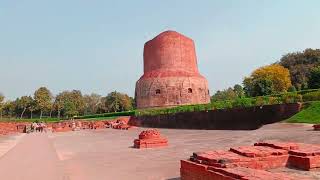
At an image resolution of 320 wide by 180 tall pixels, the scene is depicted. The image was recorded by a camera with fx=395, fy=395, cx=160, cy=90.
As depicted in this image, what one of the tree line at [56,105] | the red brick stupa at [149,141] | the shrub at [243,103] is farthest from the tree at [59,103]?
the red brick stupa at [149,141]

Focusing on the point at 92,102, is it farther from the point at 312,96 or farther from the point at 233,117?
the point at 312,96

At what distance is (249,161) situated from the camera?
5047mm

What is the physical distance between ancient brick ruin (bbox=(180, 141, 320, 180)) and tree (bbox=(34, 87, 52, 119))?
197ft

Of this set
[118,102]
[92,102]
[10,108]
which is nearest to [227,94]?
[118,102]

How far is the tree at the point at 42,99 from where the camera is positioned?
62.9 m

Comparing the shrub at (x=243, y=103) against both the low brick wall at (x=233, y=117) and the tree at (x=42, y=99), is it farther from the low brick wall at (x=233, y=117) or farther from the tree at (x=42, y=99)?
the tree at (x=42, y=99)

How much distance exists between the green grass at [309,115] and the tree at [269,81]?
21.1 meters

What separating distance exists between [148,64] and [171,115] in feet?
49.5

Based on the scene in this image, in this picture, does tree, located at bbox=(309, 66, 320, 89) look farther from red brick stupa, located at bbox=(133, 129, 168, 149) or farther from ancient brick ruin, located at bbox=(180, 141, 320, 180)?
ancient brick ruin, located at bbox=(180, 141, 320, 180)

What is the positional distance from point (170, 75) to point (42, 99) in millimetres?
28942

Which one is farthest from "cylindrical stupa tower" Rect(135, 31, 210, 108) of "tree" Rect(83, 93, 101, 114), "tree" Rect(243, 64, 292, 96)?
"tree" Rect(83, 93, 101, 114)

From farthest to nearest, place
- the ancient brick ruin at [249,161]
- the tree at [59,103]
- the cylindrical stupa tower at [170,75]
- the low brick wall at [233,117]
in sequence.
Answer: the tree at [59,103] < the cylindrical stupa tower at [170,75] < the low brick wall at [233,117] < the ancient brick ruin at [249,161]

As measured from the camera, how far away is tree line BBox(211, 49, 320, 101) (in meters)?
39.1

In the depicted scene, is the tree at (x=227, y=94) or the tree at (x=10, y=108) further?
the tree at (x=227, y=94)
